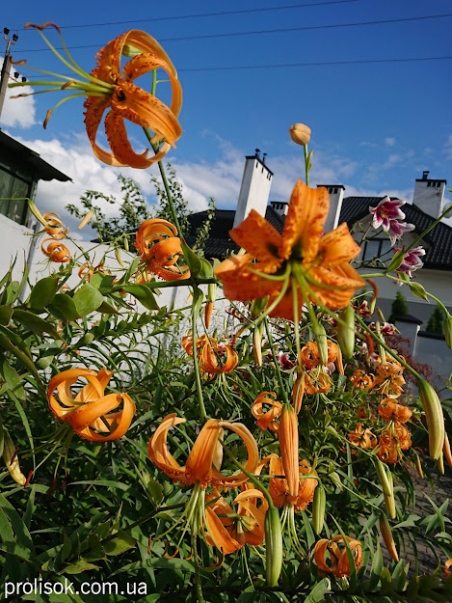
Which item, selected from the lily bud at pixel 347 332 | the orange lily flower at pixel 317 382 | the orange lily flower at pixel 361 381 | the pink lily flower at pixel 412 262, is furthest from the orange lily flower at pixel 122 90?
the orange lily flower at pixel 361 381

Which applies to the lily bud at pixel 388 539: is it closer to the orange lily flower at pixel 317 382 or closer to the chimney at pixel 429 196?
the orange lily flower at pixel 317 382

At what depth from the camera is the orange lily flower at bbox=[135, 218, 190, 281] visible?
0.73 m

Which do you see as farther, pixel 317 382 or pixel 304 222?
pixel 317 382

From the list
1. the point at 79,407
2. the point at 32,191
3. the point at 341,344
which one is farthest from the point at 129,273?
the point at 32,191

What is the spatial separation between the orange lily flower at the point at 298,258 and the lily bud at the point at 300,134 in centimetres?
18

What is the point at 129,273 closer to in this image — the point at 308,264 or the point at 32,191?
the point at 308,264

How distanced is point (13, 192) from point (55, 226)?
601cm

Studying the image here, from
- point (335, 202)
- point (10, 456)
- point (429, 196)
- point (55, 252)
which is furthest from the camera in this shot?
point (429, 196)

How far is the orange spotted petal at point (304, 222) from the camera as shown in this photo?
40cm

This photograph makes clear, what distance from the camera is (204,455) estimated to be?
0.49 metres

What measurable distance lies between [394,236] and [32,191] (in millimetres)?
6799

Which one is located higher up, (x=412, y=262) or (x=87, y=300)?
(x=412, y=262)

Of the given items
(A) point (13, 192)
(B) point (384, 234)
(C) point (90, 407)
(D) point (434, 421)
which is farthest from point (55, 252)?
(B) point (384, 234)

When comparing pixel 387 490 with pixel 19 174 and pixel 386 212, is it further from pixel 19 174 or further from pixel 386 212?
pixel 19 174
